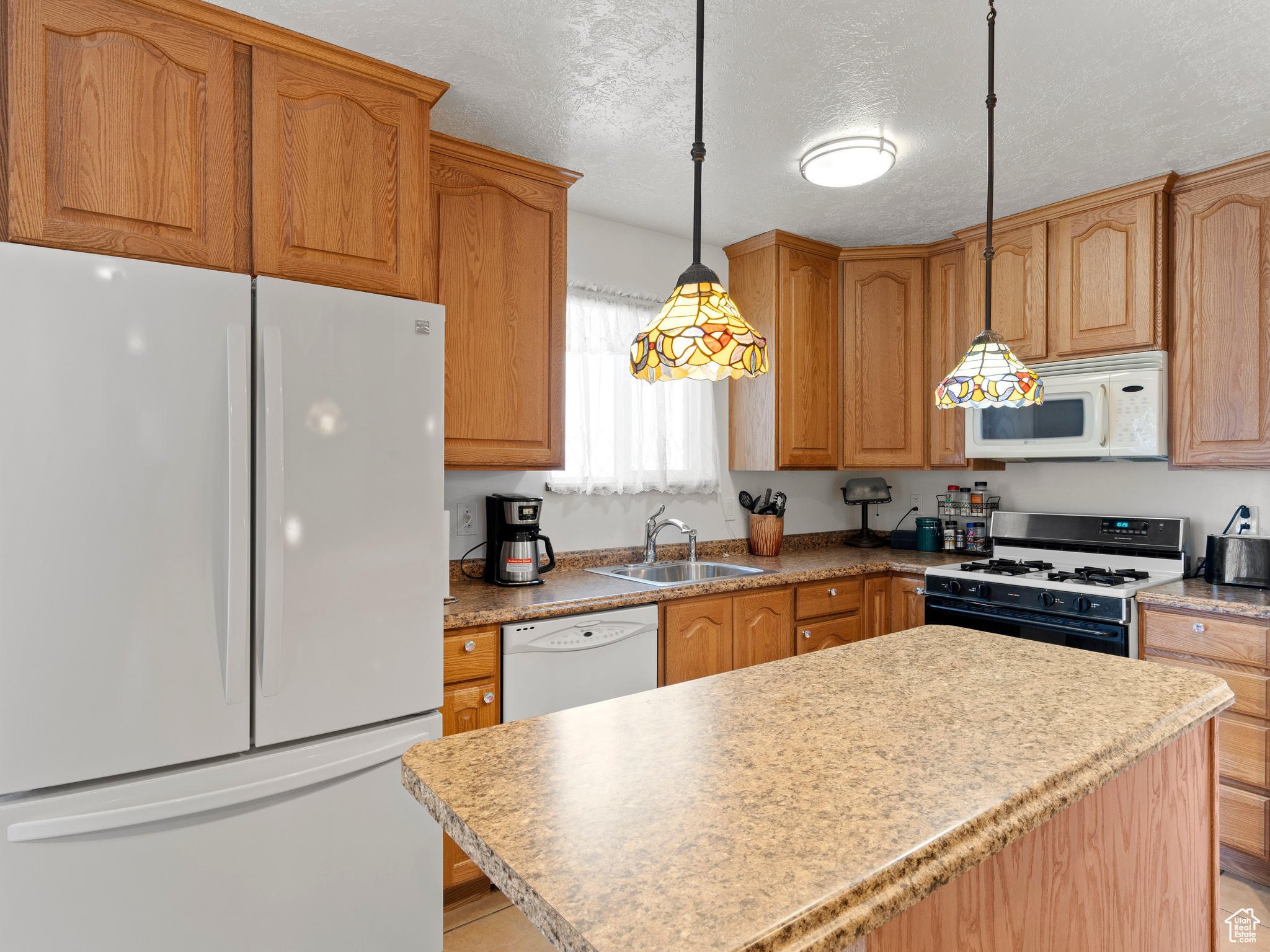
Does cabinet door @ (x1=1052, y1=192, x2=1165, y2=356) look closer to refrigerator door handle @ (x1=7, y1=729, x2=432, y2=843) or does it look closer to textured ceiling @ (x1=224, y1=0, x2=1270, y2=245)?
textured ceiling @ (x1=224, y1=0, x2=1270, y2=245)

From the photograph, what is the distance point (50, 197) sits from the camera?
147 cm

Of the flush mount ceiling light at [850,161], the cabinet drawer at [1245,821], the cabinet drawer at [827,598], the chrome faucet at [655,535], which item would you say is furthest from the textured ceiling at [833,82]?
the cabinet drawer at [1245,821]

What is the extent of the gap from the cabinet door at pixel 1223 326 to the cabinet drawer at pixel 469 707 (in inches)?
105

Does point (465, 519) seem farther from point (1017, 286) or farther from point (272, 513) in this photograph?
point (1017, 286)

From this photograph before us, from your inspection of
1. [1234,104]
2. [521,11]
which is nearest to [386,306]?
[521,11]

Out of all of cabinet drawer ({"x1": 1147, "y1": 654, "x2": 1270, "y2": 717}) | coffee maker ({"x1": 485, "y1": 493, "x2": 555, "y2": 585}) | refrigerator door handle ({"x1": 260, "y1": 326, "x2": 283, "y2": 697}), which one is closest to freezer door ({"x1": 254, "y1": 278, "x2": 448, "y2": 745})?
refrigerator door handle ({"x1": 260, "y1": 326, "x2": 283, "y2": 697})

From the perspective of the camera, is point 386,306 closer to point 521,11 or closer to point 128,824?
point 521,11

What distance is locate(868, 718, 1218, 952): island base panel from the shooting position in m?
0.91

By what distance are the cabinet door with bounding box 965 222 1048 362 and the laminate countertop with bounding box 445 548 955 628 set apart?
105cm

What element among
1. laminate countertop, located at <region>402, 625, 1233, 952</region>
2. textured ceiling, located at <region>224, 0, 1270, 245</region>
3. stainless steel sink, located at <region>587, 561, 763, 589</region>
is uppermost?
textured ceiling, located at <region>224, 0, 1270, 245</region>

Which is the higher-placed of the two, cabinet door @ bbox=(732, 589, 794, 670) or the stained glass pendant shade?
the stained glass pendant shade

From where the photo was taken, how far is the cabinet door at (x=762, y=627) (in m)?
2.72

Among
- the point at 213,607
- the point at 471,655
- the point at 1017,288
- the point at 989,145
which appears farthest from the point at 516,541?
the point at 1017,288

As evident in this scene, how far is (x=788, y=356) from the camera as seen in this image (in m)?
3.34
